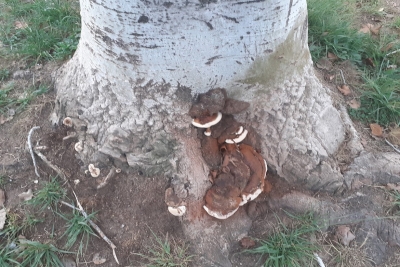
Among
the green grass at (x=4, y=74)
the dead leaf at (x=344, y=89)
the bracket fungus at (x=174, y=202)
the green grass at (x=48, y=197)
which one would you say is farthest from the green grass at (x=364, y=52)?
the green grass at (x=4, y=74)

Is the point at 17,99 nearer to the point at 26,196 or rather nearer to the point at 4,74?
the point at 4,74

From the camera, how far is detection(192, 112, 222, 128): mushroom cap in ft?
7.89

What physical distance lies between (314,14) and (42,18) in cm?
312

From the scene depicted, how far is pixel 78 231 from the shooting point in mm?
2580

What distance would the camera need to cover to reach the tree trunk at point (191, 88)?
2.13 m

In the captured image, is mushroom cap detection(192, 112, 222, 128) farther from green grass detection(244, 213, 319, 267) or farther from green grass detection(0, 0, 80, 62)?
green grass detection(0, 0, 80, 62)

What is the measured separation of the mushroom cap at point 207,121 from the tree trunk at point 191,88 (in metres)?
0.10

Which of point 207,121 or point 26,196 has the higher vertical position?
point 207,121

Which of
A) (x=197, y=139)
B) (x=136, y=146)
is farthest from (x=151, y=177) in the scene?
(x=197, y=139)

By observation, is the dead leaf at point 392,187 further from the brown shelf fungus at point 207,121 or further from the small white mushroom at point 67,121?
the small white mushroom at point 67,121

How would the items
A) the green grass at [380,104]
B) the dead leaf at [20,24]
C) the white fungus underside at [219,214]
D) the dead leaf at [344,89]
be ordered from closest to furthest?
the white fungus underside at [219,214]
the green grass at [380,104]
the dead leaf at [344,89]
the dead leaf at [20,24]

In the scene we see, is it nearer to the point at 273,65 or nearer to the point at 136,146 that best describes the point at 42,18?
the point at 136,146

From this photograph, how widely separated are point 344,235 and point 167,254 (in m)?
1.29

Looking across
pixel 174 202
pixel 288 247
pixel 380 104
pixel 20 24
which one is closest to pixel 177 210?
pixel 174 202
